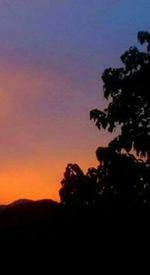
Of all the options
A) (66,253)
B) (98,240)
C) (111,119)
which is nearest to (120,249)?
(98,240)

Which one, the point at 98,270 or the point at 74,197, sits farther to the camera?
the point at 98,270

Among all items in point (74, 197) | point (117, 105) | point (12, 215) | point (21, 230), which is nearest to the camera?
point (74, 197)

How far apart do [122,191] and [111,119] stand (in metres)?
Answer: 2.72

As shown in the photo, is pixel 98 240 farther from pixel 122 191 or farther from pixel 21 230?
pixel 21 230

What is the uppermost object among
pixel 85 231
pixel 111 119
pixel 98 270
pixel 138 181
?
pixel 111 119

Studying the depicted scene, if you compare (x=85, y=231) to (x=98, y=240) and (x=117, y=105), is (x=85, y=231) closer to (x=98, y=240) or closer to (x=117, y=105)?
(x=98, y=240)

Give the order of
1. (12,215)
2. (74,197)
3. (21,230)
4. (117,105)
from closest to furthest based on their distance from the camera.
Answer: (74,197), (117,105), (21,230), (12,215)

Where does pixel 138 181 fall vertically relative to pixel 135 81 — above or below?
below

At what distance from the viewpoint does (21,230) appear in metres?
23.4

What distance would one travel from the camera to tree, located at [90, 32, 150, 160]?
19.0 m

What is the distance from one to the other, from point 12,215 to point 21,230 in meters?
4.92

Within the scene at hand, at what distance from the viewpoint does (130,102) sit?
19.6 m

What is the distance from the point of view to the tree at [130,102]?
19.0 meters

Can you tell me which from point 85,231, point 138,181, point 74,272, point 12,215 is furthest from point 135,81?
point 12,215
